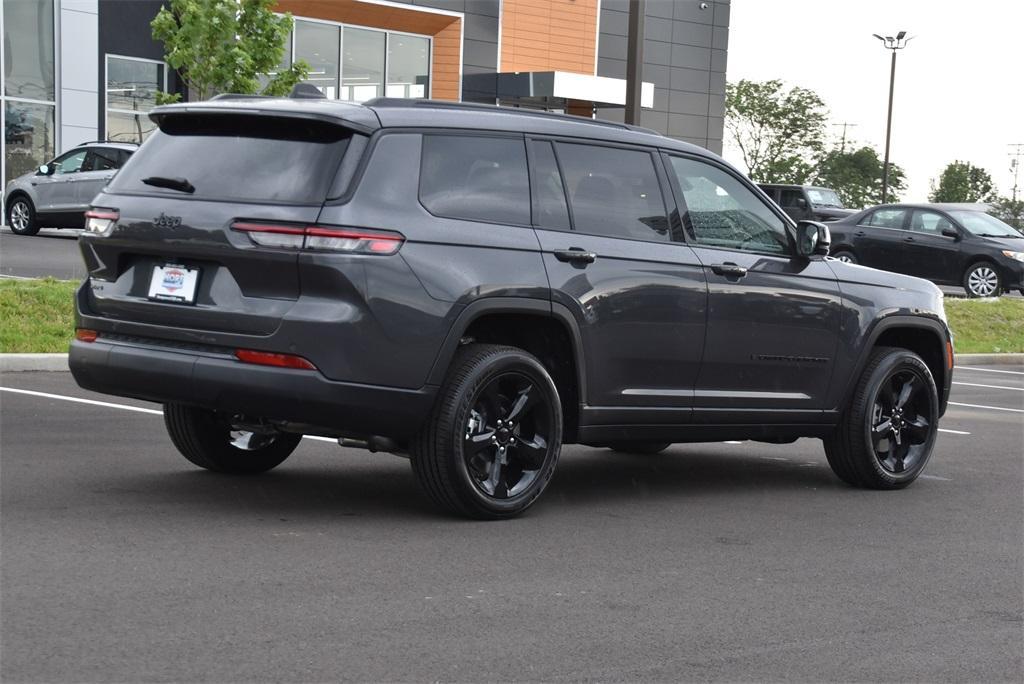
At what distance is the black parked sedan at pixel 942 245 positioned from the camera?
83.3ft

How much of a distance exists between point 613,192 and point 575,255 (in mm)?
582

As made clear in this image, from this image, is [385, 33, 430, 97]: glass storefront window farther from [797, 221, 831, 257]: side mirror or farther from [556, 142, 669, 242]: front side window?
[556, 142, 669, 242]: front side window

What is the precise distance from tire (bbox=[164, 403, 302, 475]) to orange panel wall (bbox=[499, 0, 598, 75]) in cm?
3822

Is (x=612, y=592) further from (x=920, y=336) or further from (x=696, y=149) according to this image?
(x=920, y=336)

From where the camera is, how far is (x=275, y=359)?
6367 mm

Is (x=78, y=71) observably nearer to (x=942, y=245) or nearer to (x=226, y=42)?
(x=226, y=42)

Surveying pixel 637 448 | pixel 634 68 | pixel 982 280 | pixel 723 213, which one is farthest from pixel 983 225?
pixel 723 213

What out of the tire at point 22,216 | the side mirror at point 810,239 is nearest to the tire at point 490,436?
the side mirror at point 810,239

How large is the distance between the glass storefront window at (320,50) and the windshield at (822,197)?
12.5 metres

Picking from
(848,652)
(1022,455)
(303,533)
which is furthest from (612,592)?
(1022,455)

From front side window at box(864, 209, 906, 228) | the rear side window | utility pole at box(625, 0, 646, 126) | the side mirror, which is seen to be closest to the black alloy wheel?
the side mirror

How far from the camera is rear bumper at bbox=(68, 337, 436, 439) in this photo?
20.9 ft

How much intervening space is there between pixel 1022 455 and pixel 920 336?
189 centimetres

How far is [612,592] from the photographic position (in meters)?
5.72
